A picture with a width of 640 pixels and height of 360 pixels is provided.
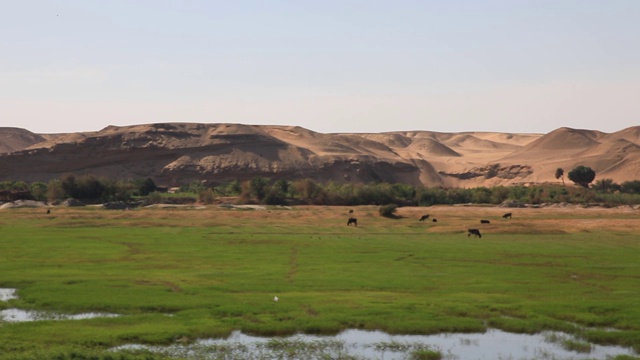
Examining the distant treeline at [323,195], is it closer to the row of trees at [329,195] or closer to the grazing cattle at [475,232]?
the row of trees at [329,195]

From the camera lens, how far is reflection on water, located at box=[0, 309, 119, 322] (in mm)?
22341

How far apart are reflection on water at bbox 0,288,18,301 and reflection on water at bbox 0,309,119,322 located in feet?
7.48

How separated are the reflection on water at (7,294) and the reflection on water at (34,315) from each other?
2278 mm

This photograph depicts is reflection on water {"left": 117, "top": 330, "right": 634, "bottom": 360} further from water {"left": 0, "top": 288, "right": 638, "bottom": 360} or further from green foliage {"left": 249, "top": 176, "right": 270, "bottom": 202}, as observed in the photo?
green foliage {"left": 249, "top": 176, "right": 270, "bottom": 202}

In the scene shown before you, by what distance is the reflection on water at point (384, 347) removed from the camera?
1847cm

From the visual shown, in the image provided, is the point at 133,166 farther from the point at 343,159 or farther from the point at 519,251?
the point at 519,251

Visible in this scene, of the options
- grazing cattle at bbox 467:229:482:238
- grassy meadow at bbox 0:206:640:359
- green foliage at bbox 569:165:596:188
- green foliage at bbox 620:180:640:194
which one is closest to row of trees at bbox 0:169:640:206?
green foliage at bbox 620:180:640:194

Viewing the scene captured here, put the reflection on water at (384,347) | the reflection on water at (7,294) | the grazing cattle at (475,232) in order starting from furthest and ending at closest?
the grazing cattle at (475,232)
the reflection on water at (7,294)
the reflection on water at (384,347)

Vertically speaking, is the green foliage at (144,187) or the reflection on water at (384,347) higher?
the green foliage at (144,187)

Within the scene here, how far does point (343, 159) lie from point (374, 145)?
4352cm

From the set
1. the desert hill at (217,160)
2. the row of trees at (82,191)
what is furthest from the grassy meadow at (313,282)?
the desert hill at (217,160)

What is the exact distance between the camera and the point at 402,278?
98.7 feet

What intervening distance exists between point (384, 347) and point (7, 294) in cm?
1440

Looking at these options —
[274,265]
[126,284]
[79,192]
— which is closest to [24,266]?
[126,284]
